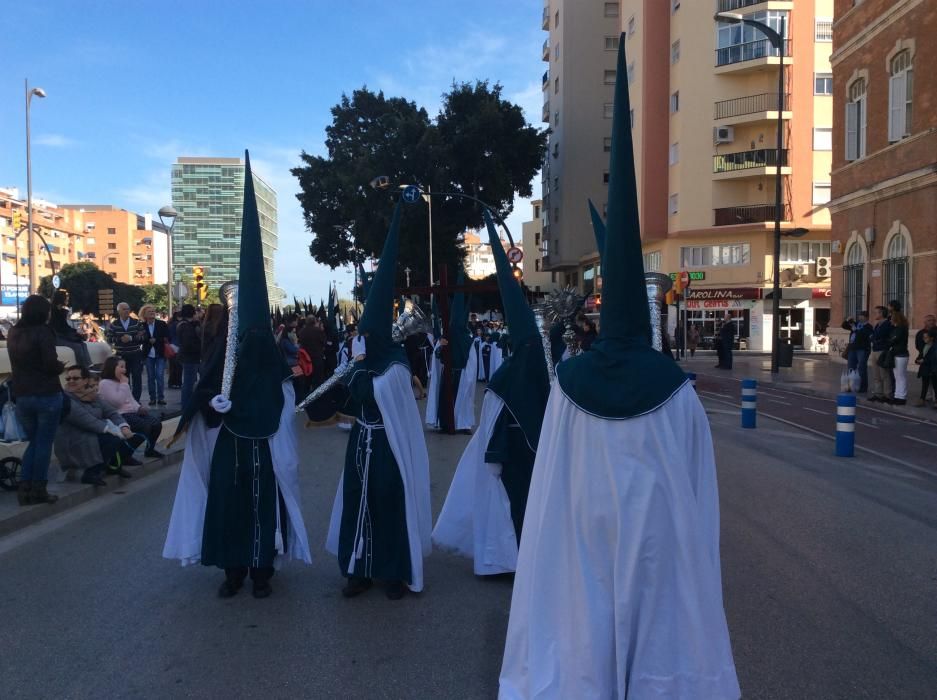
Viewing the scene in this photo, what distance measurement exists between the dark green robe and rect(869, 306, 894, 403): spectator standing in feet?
46.5

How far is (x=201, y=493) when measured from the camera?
216 inches

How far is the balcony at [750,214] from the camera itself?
42.4 meters

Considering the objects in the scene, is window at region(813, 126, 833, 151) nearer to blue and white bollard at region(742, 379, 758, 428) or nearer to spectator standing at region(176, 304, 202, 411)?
blue and white bollard at region(742, 379, 758, 428)

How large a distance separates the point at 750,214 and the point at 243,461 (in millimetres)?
41463

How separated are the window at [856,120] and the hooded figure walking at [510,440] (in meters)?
24.6

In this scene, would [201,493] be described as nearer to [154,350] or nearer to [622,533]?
[622,533]

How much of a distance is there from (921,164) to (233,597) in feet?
75.1

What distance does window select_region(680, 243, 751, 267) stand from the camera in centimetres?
4366

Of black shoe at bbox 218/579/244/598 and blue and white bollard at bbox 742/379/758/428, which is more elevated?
blue and white bollard at bbox 742/379/758/428

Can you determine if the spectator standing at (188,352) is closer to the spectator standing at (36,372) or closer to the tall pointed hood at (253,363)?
the spectator standing at (36,372)

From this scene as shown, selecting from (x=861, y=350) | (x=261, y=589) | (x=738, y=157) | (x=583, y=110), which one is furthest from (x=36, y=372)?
(x=583, y=110)

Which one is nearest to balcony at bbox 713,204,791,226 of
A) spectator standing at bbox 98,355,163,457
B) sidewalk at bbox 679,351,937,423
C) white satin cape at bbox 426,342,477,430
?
sidewalk at bbox 679,351,937,423

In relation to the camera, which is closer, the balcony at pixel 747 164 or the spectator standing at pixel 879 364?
the spectator standing at pixel 879 364

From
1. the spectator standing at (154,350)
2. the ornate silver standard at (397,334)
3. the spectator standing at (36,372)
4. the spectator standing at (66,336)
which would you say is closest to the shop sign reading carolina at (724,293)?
the spectator standing at (154,350)
